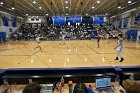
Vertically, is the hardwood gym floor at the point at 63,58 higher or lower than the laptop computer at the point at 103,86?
lower

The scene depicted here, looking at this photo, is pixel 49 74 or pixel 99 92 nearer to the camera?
pixel 99 92

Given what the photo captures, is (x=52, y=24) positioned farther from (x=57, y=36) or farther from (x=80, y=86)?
(x=80, y=86)

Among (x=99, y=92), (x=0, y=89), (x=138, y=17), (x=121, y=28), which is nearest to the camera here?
(x=99, y=92)

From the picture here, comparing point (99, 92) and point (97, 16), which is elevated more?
point (97, 16)

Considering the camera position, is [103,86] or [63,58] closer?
[103,86]

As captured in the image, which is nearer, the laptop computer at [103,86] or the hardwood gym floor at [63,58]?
the laptop computer at [103,86]

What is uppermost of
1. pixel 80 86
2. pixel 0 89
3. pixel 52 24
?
pixel 52 24

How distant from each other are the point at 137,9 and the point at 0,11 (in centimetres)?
2291

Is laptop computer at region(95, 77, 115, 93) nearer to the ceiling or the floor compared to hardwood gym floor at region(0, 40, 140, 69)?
nearer to the ceiling

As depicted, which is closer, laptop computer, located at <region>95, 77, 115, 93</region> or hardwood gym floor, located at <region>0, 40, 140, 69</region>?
laptop computer, located at <region>95, 77, 115, 93</region>

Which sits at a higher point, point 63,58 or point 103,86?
point 103,86

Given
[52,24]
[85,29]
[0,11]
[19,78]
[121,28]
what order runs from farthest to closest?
[52,24], [85,29], [121,28], [0,11], [19,78]

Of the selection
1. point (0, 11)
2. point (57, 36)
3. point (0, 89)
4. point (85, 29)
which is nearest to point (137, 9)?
point (85, 29)

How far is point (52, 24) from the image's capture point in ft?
125
